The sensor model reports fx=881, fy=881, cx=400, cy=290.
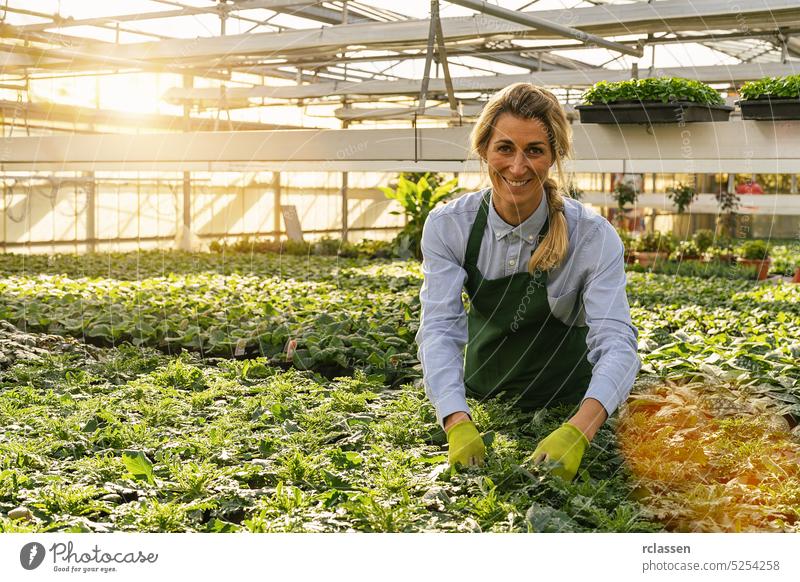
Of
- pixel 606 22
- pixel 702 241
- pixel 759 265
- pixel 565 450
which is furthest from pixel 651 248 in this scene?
pixel 565 450

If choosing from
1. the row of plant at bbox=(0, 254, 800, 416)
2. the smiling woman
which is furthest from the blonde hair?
the row of plant at bbox=(0, 254, 800, 416)

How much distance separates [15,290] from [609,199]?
12.8 meters

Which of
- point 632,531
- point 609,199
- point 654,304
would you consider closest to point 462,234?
point 632,531

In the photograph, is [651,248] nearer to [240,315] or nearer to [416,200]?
[416,200]

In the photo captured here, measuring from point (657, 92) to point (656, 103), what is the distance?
0.49 feet

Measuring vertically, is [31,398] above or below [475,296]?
below

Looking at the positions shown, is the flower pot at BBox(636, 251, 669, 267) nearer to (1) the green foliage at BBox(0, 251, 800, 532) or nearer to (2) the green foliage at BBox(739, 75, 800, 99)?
(1) the green foliage at BBox(0, 251, 800, 532)

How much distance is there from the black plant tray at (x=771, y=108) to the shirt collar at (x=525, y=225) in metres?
2.15

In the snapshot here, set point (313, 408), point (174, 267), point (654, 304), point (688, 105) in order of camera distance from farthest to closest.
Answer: point (174, 267), point (654, 304), point (688, 105), point (313, 408)

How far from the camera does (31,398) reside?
10.2ft

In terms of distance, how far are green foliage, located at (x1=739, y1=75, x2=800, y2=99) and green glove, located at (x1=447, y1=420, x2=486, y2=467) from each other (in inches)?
116

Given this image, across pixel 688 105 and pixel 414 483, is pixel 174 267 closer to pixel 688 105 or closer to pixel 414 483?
pixel 688 105

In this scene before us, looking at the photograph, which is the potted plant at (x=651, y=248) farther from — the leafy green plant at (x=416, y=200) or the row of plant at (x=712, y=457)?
the row of plant at (x=712, y=457)

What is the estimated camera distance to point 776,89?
14.1 feet
